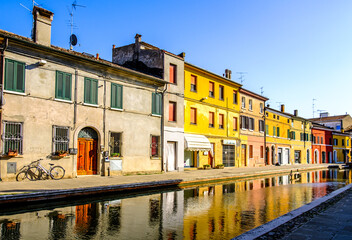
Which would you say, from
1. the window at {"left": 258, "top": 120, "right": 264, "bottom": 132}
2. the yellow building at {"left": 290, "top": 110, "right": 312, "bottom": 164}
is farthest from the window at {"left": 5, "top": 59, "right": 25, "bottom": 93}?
the yellow building at {"left": 290, "top": 110, "right": 312, "bottom": 164}

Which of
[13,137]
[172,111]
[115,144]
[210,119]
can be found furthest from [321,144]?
[13,137]

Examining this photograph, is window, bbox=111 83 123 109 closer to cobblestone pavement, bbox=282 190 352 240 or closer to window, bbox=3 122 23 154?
window, bbox=3 122 23 154

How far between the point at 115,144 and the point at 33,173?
5.72 metres

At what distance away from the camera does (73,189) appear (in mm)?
A: 12492

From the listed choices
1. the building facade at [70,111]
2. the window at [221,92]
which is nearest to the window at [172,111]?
the building facade at [70,111]

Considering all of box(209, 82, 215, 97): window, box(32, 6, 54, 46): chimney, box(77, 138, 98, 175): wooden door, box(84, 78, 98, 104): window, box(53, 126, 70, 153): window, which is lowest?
box(77, 138, 98, 175): wooden door

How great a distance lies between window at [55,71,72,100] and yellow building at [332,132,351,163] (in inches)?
2295

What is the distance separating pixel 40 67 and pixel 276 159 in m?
34.4

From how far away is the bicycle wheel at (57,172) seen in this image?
16.7m

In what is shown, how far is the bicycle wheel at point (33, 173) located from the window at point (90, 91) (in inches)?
190

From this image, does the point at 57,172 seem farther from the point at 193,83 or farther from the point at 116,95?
the point at 193,83

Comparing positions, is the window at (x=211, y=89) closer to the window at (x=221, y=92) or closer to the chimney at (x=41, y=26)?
the window at (x=221, y=92)

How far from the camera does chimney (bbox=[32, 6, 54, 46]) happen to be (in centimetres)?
1695

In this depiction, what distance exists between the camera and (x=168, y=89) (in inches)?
990
